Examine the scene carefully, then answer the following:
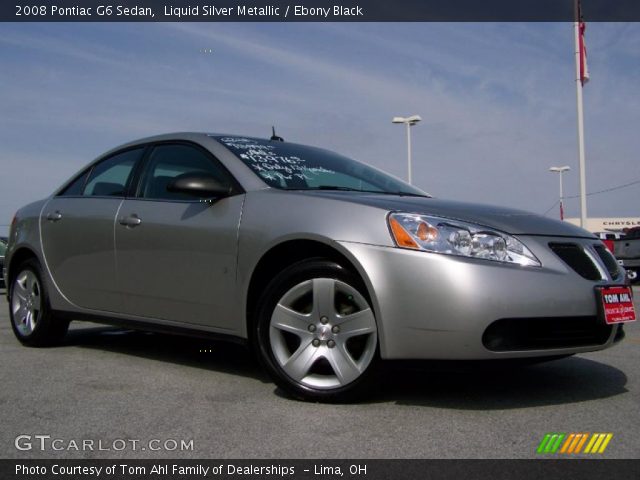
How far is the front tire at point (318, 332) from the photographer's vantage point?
3.52 meters

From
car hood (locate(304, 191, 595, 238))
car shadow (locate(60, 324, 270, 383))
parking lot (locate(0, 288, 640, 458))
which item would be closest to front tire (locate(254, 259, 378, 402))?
parking lot (locate(0, 288, 640, 458))

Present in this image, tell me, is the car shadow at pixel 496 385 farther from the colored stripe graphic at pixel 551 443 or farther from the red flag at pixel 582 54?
the red flag at pixel 582 54

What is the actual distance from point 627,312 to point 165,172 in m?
2.91

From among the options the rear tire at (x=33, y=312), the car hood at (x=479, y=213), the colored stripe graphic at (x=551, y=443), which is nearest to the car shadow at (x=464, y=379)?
the rear tire at (x=33, y=312)

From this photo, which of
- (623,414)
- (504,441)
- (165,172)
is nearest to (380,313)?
(504,441)

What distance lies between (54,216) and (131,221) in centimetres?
107

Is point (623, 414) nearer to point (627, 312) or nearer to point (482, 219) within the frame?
point (627, 312)

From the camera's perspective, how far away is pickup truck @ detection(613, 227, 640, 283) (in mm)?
15883

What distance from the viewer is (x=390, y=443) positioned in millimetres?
2945

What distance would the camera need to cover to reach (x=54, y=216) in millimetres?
5438

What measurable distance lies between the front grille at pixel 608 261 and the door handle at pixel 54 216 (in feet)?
12.1
